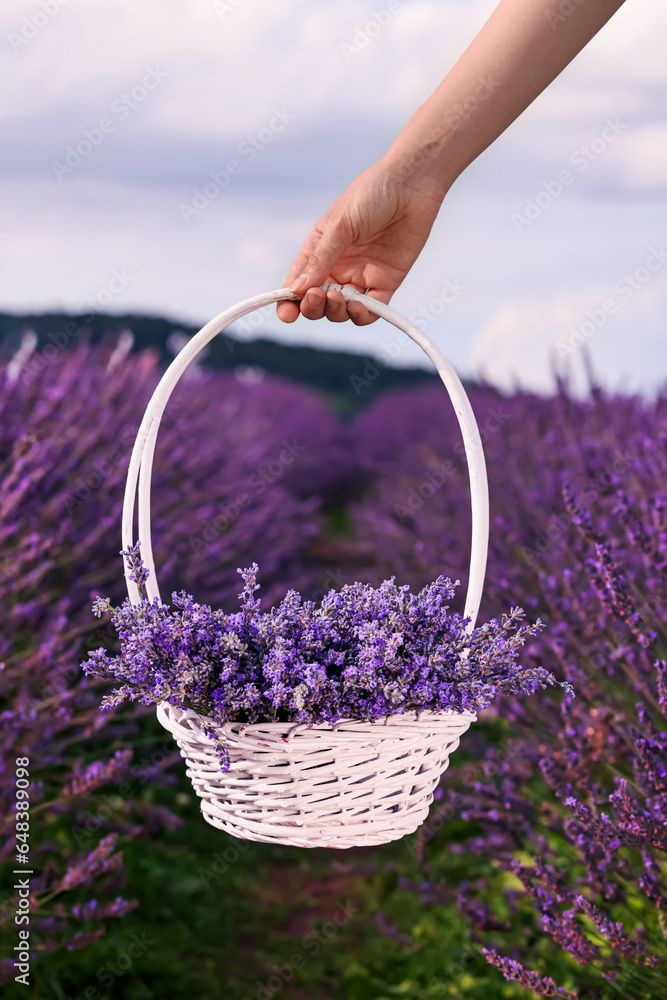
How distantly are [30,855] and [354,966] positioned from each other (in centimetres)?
101

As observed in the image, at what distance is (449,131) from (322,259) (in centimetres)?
36

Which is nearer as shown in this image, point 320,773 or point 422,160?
point 320,773

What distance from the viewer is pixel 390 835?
57.8 inches

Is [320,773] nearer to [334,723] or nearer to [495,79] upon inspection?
[334,723]

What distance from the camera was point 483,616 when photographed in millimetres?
3822

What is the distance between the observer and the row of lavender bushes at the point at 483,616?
1927 millimetres

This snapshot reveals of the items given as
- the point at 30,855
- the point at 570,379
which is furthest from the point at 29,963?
the point at 570,379

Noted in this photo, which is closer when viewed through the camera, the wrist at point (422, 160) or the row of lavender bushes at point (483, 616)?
the wrist at point (422, 160)

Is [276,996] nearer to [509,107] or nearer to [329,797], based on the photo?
[329,797]

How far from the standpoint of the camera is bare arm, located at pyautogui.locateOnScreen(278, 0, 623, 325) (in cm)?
163

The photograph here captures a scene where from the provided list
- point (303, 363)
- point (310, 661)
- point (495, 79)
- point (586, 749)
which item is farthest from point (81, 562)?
point (303, 363)

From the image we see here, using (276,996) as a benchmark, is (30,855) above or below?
above

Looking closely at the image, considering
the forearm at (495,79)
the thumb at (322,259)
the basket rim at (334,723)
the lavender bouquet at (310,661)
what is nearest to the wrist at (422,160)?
the forearm at (495,79)

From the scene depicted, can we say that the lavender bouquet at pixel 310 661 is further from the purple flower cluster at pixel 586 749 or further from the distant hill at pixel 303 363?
the distant hill at pixel 303 363
